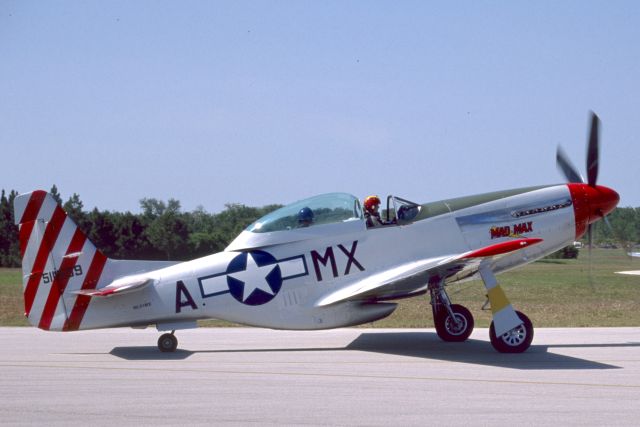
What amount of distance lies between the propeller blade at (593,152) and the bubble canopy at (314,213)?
13.7ft

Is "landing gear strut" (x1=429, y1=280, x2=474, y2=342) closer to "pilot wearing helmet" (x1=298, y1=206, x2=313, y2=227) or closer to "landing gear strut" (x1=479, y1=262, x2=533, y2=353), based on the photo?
"landing gear strut" (x1=479, y1=262, x2=533, y2=353)

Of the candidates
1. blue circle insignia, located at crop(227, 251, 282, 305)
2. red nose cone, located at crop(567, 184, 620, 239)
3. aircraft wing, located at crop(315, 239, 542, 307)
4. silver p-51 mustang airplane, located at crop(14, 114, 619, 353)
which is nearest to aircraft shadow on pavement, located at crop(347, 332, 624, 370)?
silver p-51 mustang airplane, located at crop(14, 114, 619, 353)

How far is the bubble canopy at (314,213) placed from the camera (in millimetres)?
12789

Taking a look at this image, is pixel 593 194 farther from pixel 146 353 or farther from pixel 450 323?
pixel 146 353

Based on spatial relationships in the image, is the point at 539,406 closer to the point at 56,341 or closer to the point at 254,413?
the point at 254,413

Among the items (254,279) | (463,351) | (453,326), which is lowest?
(463,351)

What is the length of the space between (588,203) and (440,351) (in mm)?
3585

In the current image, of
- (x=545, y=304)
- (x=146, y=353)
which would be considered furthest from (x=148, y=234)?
(x=146, y=353)

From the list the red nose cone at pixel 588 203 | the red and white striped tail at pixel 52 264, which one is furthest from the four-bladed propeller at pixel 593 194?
the red and white striped tail at pixel 52 264

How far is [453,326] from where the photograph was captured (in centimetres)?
1379

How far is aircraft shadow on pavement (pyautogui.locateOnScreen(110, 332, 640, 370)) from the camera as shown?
11.0m

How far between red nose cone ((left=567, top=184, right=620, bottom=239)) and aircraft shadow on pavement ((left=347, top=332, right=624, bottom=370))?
6.86 ft

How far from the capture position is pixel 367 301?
12.7 m

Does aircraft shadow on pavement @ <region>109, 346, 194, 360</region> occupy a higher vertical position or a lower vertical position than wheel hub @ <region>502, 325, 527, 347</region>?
higher
